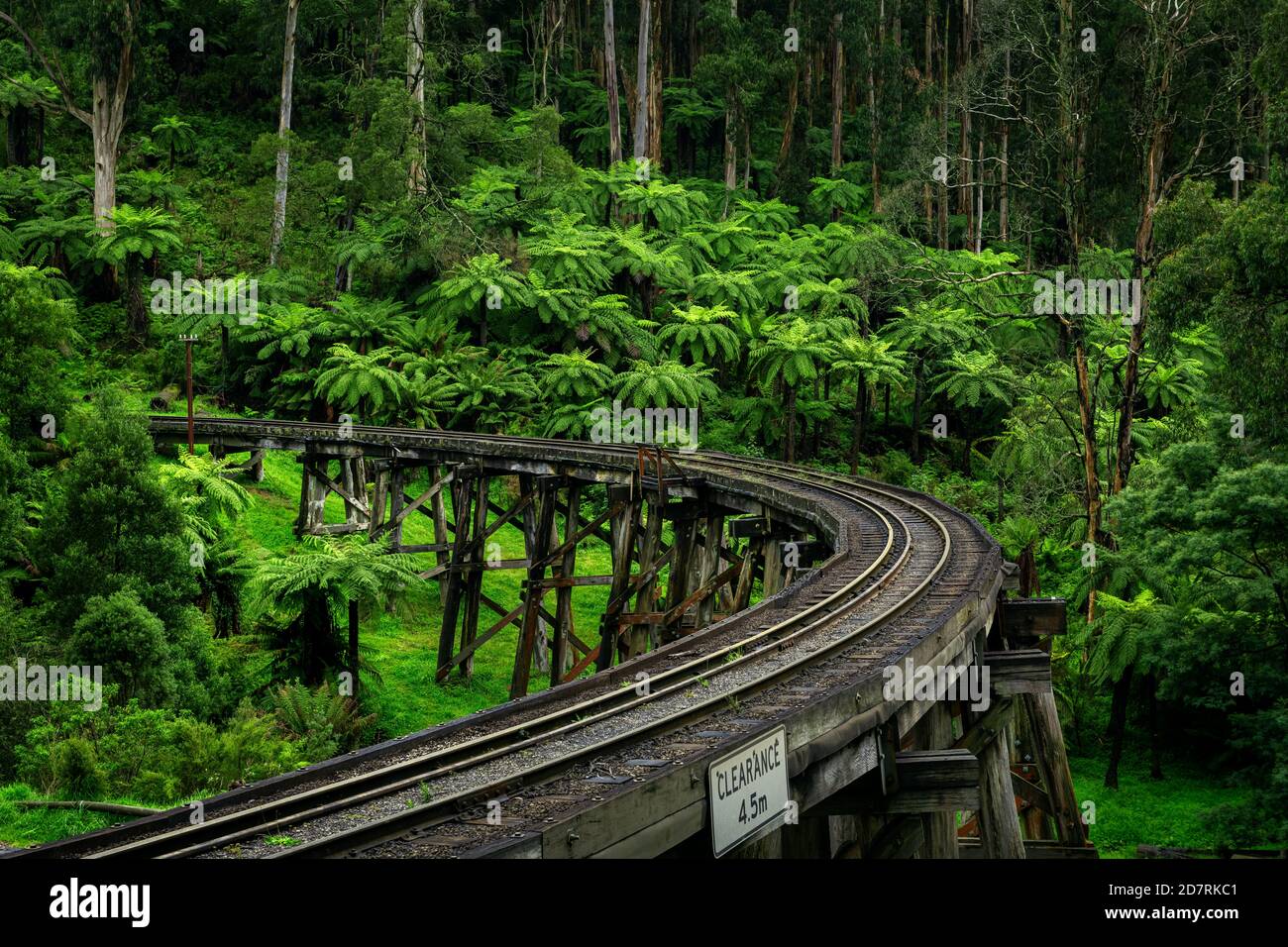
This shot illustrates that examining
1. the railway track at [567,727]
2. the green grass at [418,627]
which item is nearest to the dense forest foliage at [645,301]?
the green grass at [418,627]

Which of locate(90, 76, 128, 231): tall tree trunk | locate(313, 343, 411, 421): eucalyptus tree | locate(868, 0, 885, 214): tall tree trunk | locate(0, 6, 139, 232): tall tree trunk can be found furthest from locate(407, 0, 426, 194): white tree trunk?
locate(868, 0, 885, 214): tall tree trunk

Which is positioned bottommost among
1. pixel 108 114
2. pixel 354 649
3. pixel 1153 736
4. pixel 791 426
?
pixel 1153 736

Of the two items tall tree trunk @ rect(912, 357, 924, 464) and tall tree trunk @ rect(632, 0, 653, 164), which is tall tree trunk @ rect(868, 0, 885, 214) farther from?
tall tree trunk @ rect(912, 357, 924, 464)

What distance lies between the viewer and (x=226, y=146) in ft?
126

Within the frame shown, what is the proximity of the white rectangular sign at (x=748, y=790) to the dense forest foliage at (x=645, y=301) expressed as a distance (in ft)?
21.2

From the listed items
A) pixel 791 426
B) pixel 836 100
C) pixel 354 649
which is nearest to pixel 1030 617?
pixel 354 649

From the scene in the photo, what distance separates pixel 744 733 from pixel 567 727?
44.9 inches

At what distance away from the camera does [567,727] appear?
7184 mm

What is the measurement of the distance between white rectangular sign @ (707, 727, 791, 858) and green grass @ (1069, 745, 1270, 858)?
9.63 m

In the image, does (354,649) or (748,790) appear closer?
(748,790)

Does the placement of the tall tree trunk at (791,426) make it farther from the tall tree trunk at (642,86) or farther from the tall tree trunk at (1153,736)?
the tall tree trunk at (642,86)

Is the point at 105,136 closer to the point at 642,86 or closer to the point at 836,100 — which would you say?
the point at 642,86

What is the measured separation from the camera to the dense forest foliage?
14172 mm
